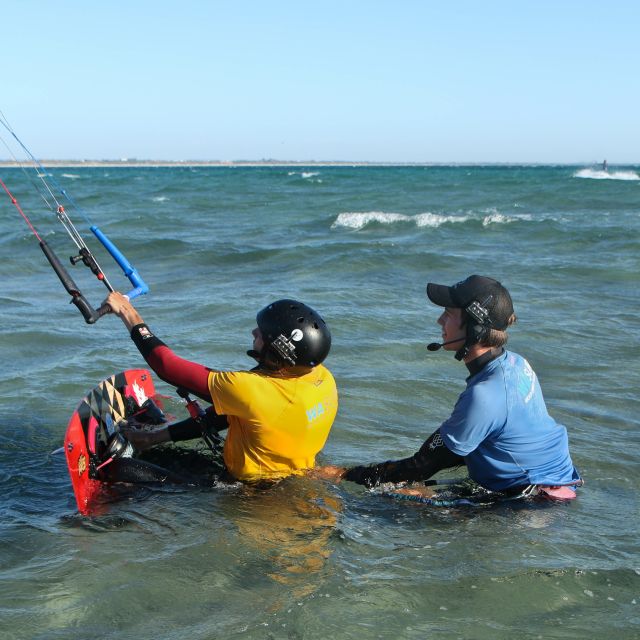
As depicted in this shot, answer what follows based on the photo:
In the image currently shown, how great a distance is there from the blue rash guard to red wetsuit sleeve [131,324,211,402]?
1371mm

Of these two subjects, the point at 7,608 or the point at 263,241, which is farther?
the point at 263,241

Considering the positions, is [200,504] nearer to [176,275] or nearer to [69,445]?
[69,445]

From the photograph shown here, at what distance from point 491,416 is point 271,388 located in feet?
4.09

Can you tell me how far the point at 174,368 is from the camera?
4.93m

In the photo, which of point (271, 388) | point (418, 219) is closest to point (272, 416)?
point (271, 388)

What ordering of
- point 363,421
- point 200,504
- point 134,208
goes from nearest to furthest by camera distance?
point 200,504, point 363,421, point 134,208

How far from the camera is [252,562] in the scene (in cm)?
453

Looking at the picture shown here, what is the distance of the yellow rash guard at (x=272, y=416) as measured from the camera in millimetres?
4867

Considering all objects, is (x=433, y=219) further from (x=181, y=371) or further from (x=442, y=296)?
(x=181, y=371)

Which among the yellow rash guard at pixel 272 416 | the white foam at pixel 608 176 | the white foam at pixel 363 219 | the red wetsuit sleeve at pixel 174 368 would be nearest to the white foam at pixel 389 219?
the white foam at pixel 363 219

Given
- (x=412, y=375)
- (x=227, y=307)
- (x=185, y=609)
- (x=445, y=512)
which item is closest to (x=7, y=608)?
(x=185, y=609)

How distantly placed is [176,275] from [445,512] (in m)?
12.0

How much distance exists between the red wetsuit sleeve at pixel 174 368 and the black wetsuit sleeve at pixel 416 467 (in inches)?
42.0

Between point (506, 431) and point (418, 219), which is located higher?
point (506, 431)
